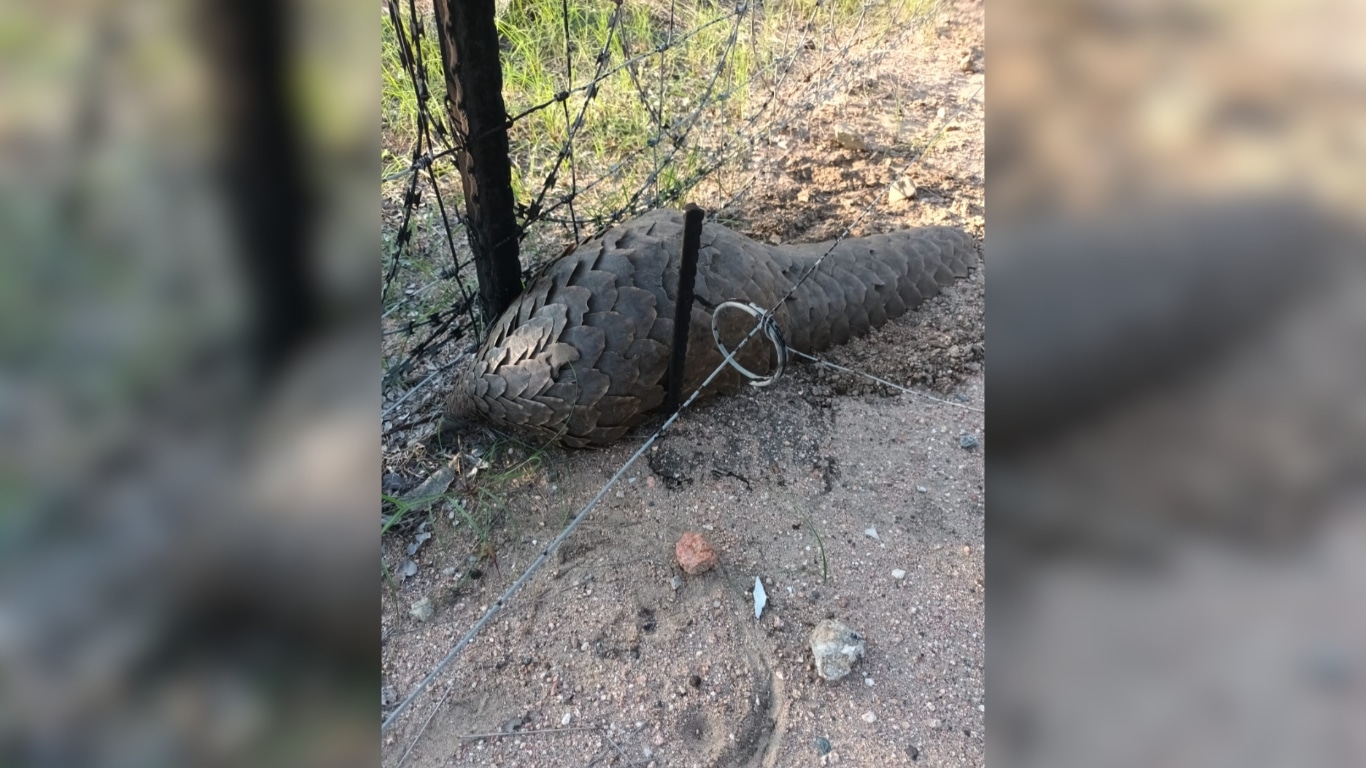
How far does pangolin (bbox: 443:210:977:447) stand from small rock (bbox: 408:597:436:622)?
1.68ft

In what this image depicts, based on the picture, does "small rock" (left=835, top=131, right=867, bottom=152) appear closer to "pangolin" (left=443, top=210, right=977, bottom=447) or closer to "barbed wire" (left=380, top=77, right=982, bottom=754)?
"barbed wire" (left=380, top=77, right=982, bottom=754)

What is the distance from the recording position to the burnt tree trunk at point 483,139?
183cm

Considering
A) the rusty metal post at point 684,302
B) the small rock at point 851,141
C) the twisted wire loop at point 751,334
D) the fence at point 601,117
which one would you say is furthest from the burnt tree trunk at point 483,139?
the small rock at point 851,141

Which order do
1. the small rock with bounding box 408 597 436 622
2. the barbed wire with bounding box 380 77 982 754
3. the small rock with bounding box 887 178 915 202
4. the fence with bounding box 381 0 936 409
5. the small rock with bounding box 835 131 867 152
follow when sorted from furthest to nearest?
the small rock with bounding box 835 131 867 152
the small rock with bounding box 887 178 915 202
the fence with bounding box 381 0 936 409
the small rock with bounding box 408 597 436 622
the barbed wire with bounding box 380 77 982 754

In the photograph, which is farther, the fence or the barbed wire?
the fence
